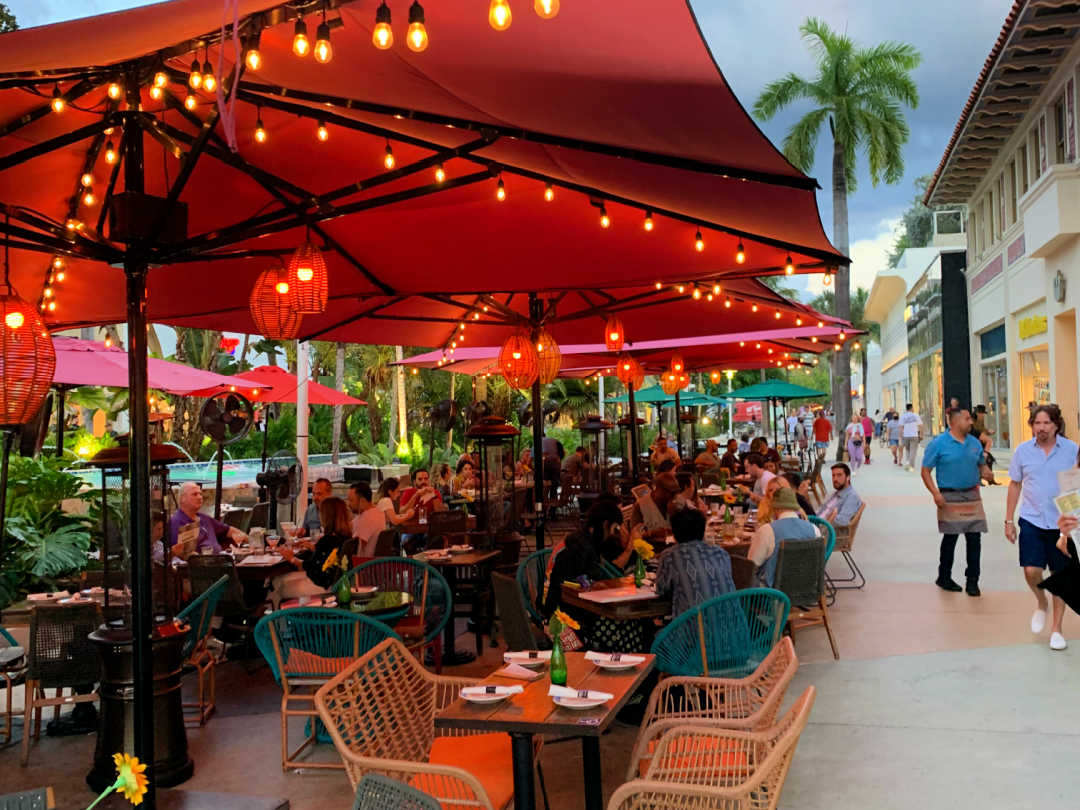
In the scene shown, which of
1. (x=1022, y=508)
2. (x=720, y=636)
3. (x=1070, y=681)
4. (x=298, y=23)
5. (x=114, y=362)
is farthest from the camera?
(x=114, y=362)

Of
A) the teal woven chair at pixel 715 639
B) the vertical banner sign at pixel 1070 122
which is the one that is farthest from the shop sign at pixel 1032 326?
the teal woven chair at pixel 715 639

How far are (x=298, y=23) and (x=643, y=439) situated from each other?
30.3 m

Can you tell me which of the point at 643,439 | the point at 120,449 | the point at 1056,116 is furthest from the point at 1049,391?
the point at 120,449

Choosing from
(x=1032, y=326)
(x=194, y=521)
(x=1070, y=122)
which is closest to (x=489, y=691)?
(x=194, y=521)

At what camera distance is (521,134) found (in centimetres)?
430

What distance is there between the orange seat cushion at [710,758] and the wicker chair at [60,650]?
3705 mm

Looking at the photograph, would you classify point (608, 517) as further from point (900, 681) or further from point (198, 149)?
point (198, 149)

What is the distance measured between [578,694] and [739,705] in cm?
97

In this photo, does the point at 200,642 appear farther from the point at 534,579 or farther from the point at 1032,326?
the point at 1032,326

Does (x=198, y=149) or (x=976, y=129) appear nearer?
(x=198, y=149)

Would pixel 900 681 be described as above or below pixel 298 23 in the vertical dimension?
below

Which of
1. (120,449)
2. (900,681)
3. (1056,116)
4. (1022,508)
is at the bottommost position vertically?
(900,681)

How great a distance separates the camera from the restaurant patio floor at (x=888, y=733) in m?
4.89

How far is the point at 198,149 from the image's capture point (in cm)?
411
